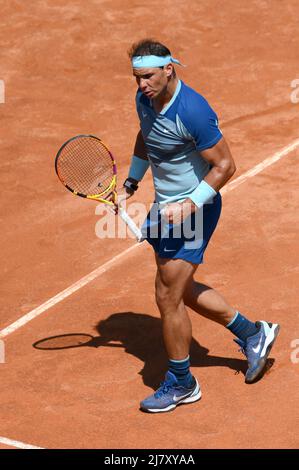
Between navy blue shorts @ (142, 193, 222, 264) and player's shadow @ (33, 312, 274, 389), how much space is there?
108cm

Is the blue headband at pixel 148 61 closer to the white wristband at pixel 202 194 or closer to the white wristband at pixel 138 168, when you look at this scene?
the white wristband at pixel 202 194

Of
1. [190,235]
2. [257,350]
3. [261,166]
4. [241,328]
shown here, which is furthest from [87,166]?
[261,166]

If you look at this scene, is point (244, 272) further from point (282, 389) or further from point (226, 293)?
point (282, 389)

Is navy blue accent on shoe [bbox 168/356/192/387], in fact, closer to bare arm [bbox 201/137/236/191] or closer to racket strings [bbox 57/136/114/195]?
bare arm [bbox 201/137/236/191]

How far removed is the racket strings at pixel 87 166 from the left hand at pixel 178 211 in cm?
95

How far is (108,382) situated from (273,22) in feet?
26.8

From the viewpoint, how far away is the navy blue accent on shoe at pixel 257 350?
8336 mm

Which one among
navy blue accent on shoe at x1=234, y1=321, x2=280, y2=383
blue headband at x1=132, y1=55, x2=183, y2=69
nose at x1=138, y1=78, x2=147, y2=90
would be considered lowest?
navy blue accent on shoe at x1=234, y1=321, x2=280, y2=383

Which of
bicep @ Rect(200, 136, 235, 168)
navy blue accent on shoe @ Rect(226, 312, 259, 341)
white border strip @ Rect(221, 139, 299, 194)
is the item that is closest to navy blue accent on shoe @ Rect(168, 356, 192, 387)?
navy blue accent on shoe @ Rect(226, 312, 259, 341)

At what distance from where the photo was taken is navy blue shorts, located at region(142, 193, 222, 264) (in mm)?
7910

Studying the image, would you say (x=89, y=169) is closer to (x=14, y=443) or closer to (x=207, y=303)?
(x=207, y=303)

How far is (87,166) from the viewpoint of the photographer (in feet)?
29.2

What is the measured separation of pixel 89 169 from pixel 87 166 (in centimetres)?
7
